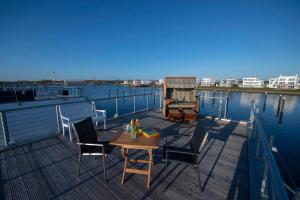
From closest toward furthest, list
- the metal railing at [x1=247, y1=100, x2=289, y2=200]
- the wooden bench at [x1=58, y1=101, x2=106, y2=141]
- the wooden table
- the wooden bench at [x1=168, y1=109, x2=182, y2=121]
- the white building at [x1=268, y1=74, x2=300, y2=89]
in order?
1. the metal railing at [x1=247, y1=100, x2=289, y2=200]
2. the wooden table
3. the wooden bench at [x1=58, y1=101, x2=106, y2=141]
4. the wooden bench at [x1=168, y1=109, x2=182, y2=121]
5. the white building at [x1=268, y1=74, x2=300, y2=89]

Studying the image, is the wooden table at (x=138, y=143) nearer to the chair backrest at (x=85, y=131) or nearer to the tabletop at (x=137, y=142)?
the tabletop at (x=137, y=142)

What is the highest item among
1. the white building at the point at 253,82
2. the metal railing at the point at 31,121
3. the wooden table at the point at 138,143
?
the white building at the point at 253,82

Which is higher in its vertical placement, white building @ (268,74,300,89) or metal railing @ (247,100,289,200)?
white building @ (268,74,300,89)

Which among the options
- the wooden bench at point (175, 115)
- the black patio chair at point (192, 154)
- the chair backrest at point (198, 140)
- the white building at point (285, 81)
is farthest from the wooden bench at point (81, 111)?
the white building at point (285, 81)

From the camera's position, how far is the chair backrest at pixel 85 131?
2.30 metres

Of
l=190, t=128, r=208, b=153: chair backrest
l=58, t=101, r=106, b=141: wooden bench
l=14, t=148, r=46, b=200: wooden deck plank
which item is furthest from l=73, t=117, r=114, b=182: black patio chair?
l=58, t=101, r=106, b=141: wooden bench

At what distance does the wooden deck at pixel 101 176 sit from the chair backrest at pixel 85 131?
46 centimetres

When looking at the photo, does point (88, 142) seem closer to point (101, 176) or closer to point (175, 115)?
point (101, 176)

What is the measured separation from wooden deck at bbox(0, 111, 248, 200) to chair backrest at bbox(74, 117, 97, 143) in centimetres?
46

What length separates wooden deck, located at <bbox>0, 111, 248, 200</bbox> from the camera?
1880mm

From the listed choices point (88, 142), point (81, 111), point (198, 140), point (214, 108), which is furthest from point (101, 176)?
point (214, 108)

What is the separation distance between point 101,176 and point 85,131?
0.79 m

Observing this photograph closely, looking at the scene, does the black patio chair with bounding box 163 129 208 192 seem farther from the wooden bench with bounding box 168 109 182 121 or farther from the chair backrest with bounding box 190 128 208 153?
the wooden bench with bounding box 168 109 182 121

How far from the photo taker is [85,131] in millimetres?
2508
